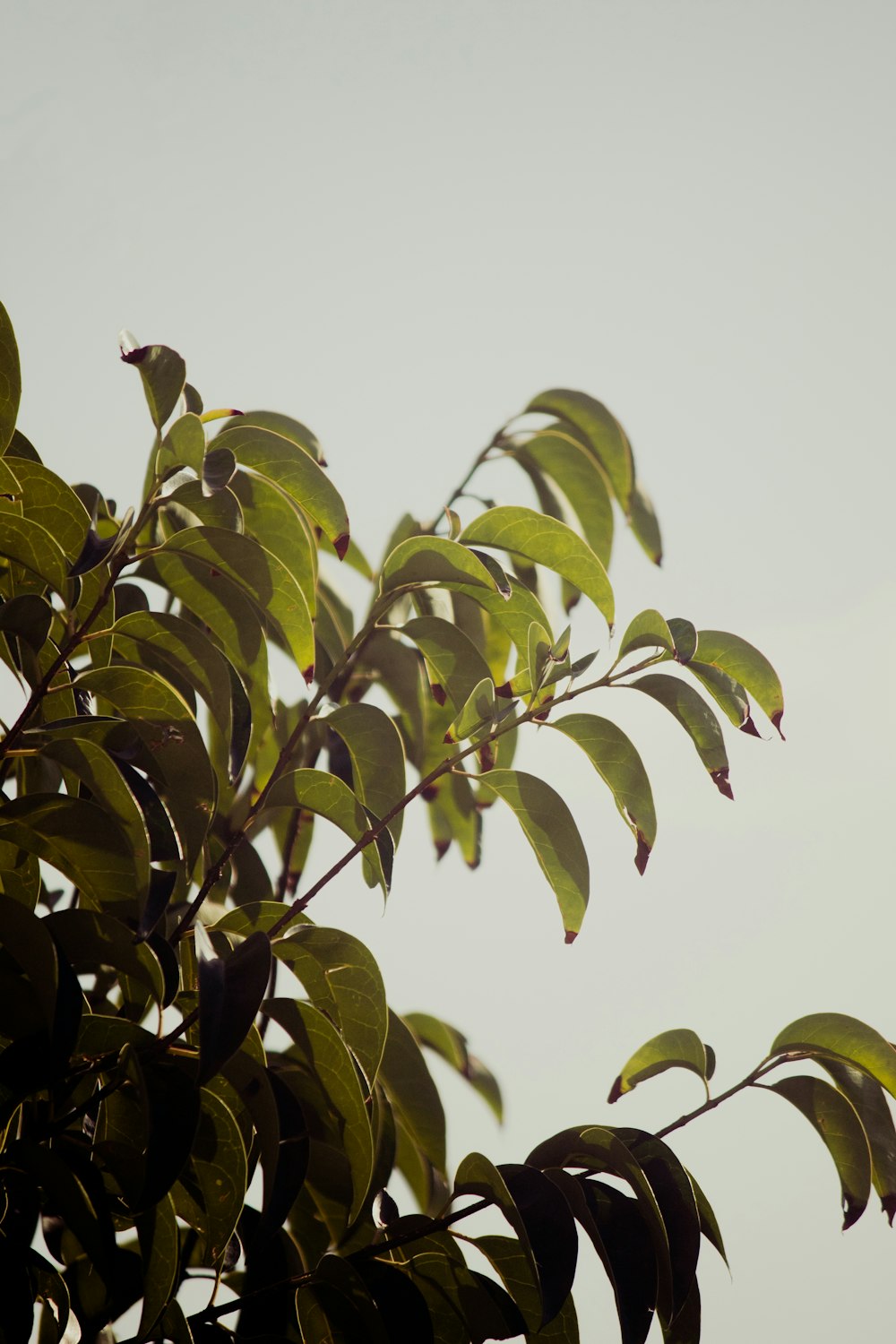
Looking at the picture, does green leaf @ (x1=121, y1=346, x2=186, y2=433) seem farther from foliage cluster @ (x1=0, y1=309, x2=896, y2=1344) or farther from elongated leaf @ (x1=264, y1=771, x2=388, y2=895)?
elongated leaf @ (x1=264, y1=771, x2=388, y2=895)

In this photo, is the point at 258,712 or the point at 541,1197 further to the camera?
the point at 258,712

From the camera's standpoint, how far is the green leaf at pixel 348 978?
0.58 meters

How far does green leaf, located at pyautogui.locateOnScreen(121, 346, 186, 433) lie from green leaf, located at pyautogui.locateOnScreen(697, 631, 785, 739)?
325 millimetres

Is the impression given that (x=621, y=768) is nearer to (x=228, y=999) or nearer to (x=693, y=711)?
(x=693, y=711)

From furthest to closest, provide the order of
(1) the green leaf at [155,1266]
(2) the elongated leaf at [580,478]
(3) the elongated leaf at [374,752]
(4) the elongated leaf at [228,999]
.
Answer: (2) the elongated leaf at [580,478]
(3) the elongated leaf at [374,752]
(1) the green leaf at [155,1266]
(4) the elongated leaf at [228,999]

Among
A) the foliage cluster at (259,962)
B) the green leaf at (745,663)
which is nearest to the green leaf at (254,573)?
the foliage cluster at (259,962)

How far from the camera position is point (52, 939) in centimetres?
49

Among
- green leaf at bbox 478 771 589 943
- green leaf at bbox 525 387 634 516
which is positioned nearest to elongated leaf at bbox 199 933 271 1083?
green leaf at bbox 478 771 589 943

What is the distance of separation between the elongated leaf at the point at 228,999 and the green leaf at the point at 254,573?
186 millimetres

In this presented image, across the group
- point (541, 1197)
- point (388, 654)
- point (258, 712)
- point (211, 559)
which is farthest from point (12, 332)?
point (541, 1197)

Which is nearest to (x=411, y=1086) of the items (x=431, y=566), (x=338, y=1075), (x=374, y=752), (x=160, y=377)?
(x=338, y=1075)

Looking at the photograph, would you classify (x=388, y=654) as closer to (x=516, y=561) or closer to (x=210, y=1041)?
(x=516, y=561)

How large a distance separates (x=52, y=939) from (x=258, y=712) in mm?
249

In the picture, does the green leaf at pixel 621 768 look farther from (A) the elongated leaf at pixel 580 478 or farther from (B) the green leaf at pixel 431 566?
(A) the elongated leaf at pixel 580 478
